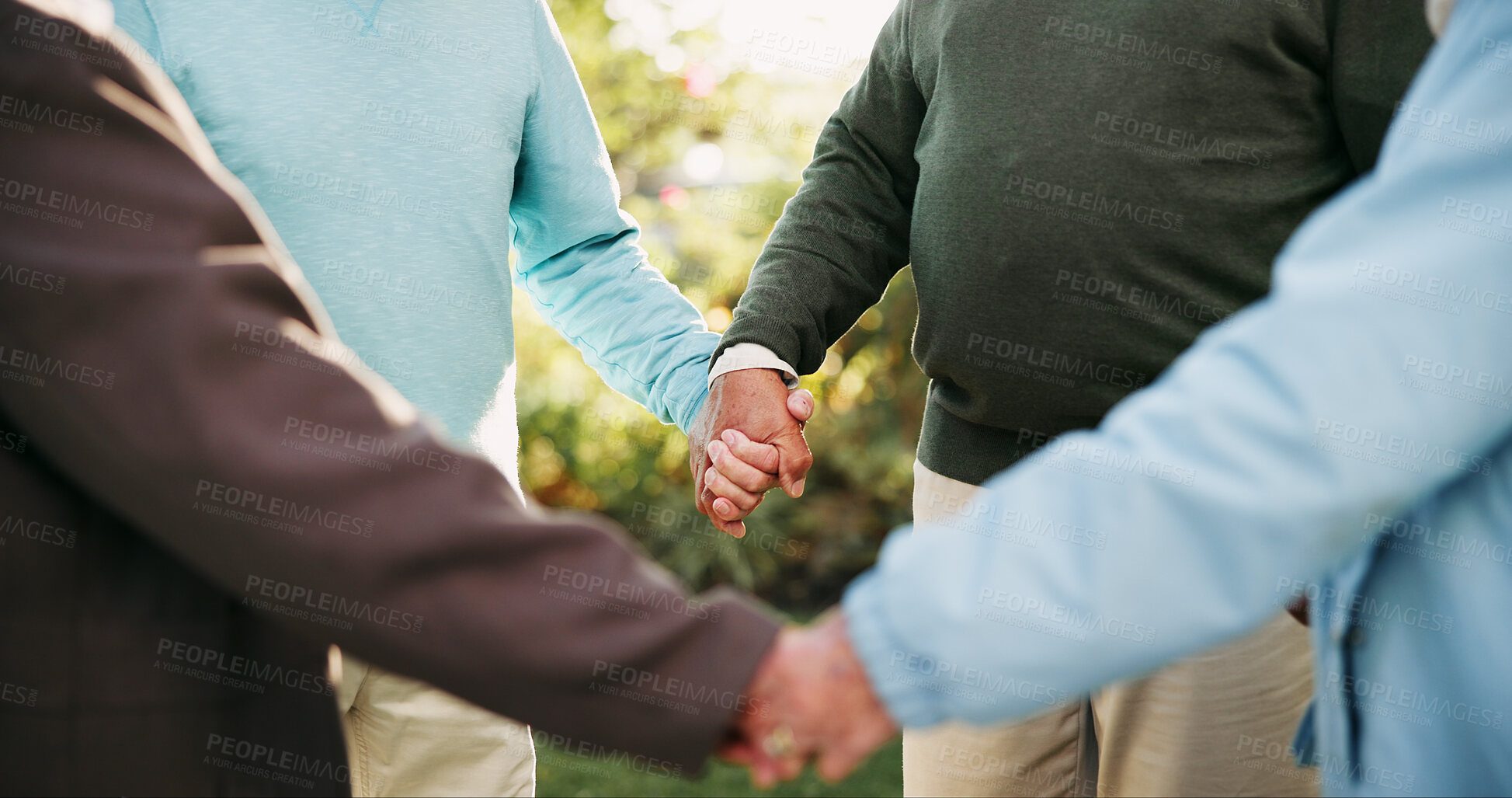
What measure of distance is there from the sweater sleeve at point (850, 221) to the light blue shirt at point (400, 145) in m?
0.51

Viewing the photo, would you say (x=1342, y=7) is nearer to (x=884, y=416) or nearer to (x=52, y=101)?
(x=52, y=101)

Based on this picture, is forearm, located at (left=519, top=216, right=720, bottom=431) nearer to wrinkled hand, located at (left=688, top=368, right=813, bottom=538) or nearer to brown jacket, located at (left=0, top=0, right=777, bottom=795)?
wrinkled hand, located at (left=688, top=368, right=813, bottom=538)

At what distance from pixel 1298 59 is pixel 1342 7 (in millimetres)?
100

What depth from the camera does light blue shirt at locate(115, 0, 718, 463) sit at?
1713 millimetres

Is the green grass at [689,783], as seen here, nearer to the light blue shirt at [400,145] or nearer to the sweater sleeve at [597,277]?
the sweater sleeve at [597,277]

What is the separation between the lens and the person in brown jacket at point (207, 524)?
973 millimetres

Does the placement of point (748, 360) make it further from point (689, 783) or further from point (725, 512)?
point (689, 783)

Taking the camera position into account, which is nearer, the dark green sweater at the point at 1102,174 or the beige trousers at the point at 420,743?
the dark green sweater at the point at 1102,174

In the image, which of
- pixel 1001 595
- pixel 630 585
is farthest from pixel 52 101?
pixel 1001 595

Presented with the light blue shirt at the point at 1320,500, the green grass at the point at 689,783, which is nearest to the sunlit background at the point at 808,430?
the green grass at the point at 689,783

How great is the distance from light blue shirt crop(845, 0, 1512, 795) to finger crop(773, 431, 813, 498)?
3.86 feet

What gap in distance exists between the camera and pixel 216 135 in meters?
1.70

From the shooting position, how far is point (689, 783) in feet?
12.9

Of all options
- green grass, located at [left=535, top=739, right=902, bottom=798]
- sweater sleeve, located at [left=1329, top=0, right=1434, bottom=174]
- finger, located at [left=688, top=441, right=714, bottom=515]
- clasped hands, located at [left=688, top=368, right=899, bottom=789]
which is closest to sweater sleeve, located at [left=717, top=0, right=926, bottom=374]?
finger, located at [left=688, top=441, right=714, bottom=515]
